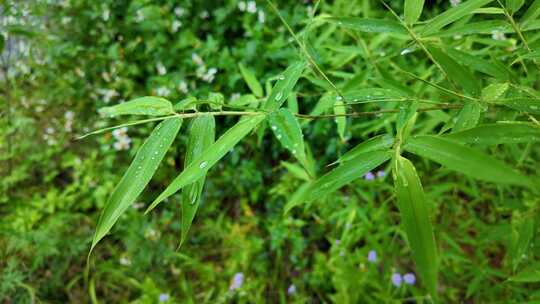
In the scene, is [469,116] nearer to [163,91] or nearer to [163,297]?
[163,297]

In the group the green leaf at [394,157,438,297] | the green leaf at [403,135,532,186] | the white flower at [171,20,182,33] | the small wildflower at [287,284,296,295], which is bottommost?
the small wildflower at [287,284,296,295]

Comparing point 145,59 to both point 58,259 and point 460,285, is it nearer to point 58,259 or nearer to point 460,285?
point 58,259

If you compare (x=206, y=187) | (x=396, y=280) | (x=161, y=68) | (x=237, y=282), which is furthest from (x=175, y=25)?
(x=396, y=280)

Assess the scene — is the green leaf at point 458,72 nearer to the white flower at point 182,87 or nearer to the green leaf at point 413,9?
the green leaf at point 413,9

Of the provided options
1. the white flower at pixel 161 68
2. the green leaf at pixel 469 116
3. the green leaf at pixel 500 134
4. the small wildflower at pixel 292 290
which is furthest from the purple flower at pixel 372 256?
the white flower at pixel 161 68

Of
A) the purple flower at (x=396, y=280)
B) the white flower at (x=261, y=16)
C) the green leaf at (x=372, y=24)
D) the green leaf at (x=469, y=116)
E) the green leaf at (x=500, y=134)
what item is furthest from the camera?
the white flower at (x=261, y=16)

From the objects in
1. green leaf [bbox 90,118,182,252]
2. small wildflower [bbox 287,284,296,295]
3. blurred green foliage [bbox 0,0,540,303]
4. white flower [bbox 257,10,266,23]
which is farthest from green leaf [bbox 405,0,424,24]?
white flower [bbox 257,10,266,23]

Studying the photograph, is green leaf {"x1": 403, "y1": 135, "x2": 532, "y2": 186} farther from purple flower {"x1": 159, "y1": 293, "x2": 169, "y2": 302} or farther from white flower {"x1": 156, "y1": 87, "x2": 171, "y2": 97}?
white flower {"x1": 156, "y1": 87, "x2": 171, "y2": 97}

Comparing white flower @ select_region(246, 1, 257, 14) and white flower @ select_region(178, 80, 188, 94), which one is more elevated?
white flower @ select_region(246, 1, 257, 14)
